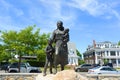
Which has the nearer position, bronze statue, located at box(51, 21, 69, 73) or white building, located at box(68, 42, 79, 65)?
bronze statue, located at box(51, 21, 69, 73)

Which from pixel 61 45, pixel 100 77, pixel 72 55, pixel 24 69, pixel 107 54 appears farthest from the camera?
pixel 107 54

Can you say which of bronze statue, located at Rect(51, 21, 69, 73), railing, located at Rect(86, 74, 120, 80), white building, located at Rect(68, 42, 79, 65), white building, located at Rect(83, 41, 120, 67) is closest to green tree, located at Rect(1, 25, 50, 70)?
railing, located at Rect(86, 74, 120, 80)

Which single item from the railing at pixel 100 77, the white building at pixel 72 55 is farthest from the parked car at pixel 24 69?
the white building at pixel 72 55

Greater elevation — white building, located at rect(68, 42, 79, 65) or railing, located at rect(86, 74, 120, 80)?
white building, located at rect(68, 42, 79, 65)

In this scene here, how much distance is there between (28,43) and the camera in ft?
134

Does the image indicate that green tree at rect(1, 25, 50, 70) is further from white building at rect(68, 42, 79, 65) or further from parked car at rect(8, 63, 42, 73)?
white building at rect(68, 42, 79, 65)

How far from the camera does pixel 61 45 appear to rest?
11766 mm

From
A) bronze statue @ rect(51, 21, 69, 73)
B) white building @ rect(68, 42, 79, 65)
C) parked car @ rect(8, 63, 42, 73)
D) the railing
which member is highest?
white building @ rect(68, 42, 79, 65)

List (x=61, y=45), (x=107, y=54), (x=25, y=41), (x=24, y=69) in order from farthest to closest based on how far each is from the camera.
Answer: (x=107, y=54)
(x=25, y=41)
(x=24, y=69)
(x=61, y=45)

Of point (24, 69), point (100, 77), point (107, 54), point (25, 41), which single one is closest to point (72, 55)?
point (107, 54)

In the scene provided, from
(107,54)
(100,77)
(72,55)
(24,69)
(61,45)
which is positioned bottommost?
(100,77)

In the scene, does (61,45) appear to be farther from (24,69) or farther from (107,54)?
(107,54)

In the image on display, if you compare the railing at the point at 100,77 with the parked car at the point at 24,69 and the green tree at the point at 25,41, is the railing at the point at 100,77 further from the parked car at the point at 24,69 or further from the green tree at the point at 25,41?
the green tree at the point at 25,41

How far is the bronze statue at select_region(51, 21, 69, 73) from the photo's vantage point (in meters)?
11.7
